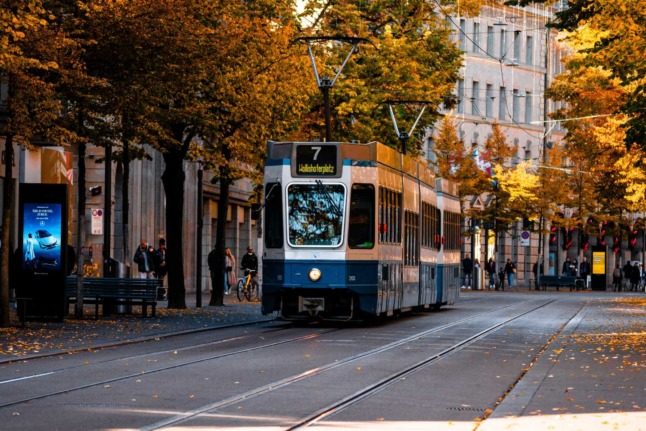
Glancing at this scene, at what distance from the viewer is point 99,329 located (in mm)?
31125

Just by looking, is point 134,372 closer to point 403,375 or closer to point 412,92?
point 403,375

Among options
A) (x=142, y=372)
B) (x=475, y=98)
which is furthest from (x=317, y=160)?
(x=475, y=98)

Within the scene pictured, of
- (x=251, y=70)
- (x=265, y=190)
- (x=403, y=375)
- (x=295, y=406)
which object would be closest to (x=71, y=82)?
(x=265, y=190)

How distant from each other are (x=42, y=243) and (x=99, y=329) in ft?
8.33

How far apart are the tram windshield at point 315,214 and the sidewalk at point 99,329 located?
241 centimetres

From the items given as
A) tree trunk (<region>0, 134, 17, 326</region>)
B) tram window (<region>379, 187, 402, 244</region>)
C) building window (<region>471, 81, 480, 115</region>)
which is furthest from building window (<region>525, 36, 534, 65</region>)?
tree trunk (<region>0, 134, 17, 326</region>)

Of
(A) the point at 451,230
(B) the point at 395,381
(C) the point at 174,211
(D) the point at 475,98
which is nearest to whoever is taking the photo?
(B) the point at 395,381

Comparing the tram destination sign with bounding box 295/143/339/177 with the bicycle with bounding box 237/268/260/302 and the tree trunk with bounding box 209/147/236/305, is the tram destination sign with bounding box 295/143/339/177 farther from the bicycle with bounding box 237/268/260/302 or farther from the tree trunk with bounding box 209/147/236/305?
the bicycle with bounding box 237/268/260/302

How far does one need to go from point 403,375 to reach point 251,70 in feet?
69.6

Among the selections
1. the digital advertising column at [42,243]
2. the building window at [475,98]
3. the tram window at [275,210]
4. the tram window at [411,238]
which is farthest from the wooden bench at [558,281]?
the digital advertising column at [42,243]

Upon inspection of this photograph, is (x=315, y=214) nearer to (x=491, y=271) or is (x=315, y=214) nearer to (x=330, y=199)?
(x=330, y=199)

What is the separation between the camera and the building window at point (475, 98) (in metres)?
108

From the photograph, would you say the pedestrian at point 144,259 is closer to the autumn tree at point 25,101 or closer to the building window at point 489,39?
the autumn tree at point 25,101

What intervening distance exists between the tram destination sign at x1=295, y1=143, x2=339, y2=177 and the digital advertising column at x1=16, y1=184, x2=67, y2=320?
424 cm
